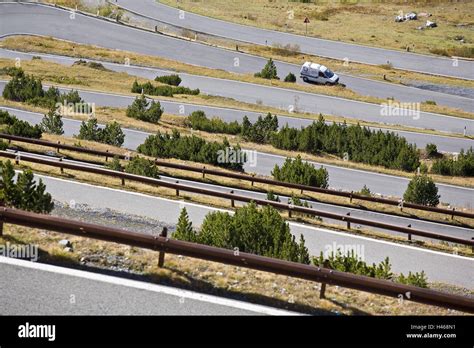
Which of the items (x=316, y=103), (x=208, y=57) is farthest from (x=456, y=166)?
(x=208, y=57)

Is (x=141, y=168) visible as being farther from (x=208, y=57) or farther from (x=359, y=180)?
(x=208, y=57)

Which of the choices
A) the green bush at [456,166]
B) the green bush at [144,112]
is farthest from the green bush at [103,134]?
the green bush at [456,166]

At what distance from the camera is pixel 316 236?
50.6 feet

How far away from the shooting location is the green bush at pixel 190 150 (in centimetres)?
2456

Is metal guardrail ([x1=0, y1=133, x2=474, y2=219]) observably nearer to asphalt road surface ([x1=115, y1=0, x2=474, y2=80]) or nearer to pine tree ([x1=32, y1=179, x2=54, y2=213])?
pine tree ([x1=32, y1=179, x2=54, y2=213])

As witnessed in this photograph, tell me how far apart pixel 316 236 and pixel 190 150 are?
34.7ft

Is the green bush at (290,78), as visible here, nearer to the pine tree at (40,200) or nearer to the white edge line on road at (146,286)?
the pine tree at (40,200)

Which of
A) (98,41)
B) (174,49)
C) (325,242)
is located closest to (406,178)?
(325,242)

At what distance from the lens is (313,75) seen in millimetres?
47312

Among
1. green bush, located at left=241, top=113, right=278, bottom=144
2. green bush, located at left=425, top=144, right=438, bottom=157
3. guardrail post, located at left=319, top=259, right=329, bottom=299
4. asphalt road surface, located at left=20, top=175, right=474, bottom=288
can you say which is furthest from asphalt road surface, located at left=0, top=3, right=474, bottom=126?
guardrail post, located at left=319, top=259, right=329, bottom=299

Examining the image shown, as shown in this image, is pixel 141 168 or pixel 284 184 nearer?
pixel 141 168

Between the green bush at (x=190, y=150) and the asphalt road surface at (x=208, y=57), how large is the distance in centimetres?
1652

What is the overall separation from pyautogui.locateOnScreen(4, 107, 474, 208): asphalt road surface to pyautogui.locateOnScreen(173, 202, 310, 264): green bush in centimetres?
1388

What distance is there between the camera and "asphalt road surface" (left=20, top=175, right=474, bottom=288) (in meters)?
14.3
